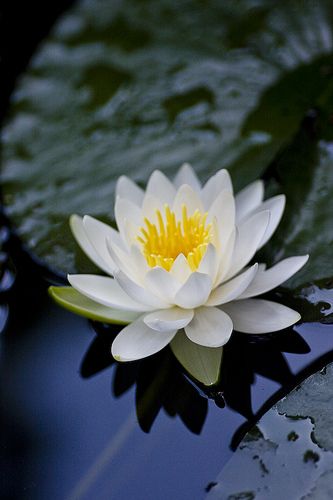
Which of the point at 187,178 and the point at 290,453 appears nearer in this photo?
the point at 290,453

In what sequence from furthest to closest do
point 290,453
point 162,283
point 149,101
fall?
point 149,101 < point 162,283 < point 290,453

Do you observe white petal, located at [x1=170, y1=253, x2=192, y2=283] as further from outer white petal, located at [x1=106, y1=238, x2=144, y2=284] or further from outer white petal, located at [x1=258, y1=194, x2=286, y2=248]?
outer white petal, located at [x1=258, y1=194, x2=286, y2=248]

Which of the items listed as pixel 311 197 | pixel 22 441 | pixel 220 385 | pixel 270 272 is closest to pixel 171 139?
pixel 311 197

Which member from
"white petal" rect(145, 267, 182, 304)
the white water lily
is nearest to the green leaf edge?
the white water lily

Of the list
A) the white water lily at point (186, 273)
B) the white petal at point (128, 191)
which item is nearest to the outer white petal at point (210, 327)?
the white water lily at point (186, 273)

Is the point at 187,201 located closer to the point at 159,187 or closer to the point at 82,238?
the point at 159,187

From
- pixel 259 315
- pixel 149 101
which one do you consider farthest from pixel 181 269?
pixel 149 101

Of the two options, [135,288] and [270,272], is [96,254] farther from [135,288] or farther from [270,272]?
[270,272]
